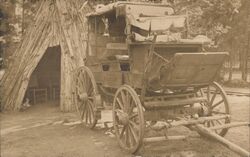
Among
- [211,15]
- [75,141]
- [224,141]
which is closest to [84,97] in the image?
[75,141]

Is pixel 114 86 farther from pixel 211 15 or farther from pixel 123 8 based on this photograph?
pixel 211 15

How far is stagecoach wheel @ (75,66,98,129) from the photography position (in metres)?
8.64

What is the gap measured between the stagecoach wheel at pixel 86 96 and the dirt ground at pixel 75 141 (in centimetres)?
27

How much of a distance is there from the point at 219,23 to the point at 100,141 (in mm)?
11642

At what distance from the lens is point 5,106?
1173 centimetres

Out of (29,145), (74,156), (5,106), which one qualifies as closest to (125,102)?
(74,156)

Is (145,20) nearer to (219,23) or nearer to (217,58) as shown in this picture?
(217,58)

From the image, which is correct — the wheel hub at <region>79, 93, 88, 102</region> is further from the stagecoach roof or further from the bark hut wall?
the bark hut wall

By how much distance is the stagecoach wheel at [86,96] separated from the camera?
8.64m

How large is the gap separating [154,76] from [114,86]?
1.39 meters

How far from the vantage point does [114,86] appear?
25.4ft

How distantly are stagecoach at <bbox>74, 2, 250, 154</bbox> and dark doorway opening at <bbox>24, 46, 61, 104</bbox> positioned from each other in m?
5.42

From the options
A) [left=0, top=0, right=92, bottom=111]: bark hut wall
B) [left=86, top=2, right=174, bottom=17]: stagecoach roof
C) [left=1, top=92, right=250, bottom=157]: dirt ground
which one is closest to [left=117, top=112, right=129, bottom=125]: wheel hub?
[left=1, top=92, right=250, bottom=157]: dirt ground

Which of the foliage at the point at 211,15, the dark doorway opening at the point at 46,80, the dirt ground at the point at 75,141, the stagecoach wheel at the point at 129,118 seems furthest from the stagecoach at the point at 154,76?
the foliage at the point at 211,15
